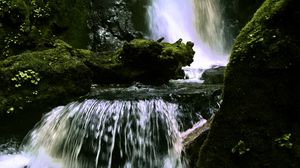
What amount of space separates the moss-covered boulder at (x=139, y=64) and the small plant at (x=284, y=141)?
15.6ft

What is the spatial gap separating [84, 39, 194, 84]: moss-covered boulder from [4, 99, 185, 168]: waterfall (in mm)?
Answer: 1926

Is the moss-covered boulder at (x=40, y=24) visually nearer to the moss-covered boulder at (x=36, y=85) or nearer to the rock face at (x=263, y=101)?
the moss-covered boulder at (x=36, y=85)

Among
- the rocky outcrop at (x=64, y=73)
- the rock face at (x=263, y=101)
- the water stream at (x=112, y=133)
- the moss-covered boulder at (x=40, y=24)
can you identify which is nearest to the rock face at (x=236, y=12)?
the moss-covered boulder at (x=40, y=24)

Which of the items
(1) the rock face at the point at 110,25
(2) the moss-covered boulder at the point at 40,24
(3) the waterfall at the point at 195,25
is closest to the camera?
(2) the moss-covered boulder at the point at 40,24

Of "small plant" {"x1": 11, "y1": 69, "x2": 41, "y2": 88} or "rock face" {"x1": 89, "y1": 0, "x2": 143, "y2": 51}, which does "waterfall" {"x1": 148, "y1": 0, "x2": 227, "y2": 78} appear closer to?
"rock face" {"x1": 89, "y1": 0, "x2": 143, "y2": 51}

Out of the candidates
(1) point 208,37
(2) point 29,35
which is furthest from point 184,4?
(2) point 29,35

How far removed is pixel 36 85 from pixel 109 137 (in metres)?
2.11

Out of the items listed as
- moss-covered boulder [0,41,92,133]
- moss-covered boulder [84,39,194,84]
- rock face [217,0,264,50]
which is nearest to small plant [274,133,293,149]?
moss-covered boulder [0,41,92,133]

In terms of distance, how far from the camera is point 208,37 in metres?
16.1

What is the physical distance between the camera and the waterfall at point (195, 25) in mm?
14144

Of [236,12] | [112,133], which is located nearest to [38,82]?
[112,133]

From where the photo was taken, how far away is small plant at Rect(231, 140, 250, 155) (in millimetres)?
3732

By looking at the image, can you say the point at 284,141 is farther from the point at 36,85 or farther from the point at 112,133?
the point at 36,85

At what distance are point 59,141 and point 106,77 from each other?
2.70 metres
